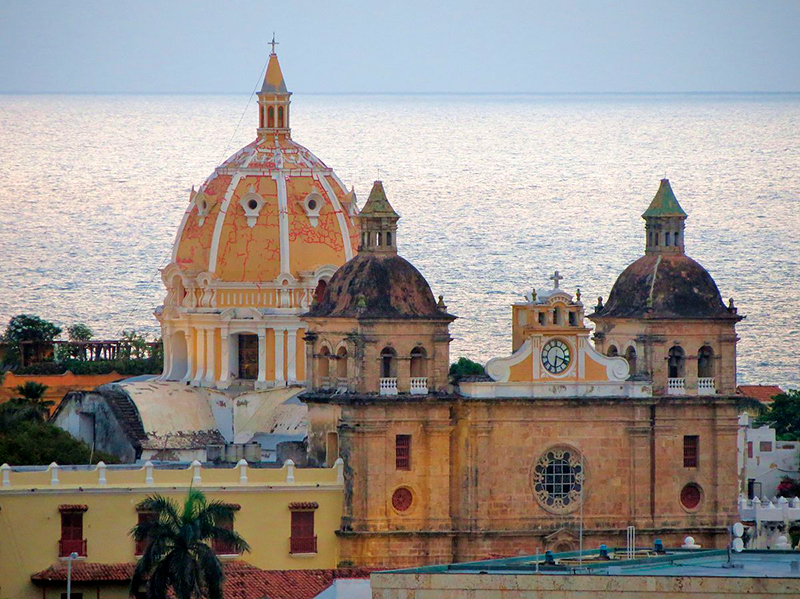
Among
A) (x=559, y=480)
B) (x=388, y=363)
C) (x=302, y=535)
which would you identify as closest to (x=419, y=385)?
(x=388, y=363)

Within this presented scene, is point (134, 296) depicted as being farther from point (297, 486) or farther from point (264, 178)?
point (297, 486)

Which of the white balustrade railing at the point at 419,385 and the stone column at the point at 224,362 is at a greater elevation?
the stone column at the point at 224,362

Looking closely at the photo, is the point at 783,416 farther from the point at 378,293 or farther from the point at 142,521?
the point at 142,521

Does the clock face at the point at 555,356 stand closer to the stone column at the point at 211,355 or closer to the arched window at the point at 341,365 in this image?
the arched window at the point at 341,365

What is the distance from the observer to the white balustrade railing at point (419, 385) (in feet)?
333

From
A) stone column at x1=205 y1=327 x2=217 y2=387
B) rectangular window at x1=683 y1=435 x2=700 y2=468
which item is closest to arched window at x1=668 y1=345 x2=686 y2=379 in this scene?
rectangular window at x1=683 y1=435 x2=700 y2=468

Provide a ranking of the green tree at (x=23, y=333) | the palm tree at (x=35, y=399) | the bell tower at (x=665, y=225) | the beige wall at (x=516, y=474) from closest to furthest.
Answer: the beige wall at (x=516, y=474), the bell tower at (x=665, y=225), the palm tree at (x=35, y=399), the green tree at (x=23, y=333)

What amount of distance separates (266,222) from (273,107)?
220 inches

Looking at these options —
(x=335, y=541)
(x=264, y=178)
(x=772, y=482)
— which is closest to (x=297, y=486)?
(x=335, y=541)

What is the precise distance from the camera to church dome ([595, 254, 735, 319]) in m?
104

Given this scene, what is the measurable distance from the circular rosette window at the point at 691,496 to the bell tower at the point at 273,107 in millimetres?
24304

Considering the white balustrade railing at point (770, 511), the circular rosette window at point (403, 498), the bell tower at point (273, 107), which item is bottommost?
the white balustrade railing at point (770, 511)

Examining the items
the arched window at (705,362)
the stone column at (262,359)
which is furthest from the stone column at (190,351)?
the arched window at (705,362)

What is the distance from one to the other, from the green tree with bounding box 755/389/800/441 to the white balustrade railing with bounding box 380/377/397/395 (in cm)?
5171
